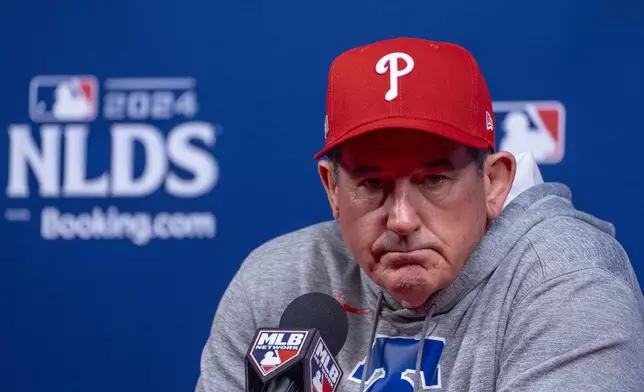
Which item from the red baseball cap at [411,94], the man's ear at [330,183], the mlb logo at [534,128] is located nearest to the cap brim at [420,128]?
the red baseball cap at [411,94]

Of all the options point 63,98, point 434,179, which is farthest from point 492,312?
point 63,98

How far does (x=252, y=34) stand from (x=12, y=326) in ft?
3.06

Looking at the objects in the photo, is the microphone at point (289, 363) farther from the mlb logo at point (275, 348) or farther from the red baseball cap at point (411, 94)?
the red baseball cap at point (411, 94)

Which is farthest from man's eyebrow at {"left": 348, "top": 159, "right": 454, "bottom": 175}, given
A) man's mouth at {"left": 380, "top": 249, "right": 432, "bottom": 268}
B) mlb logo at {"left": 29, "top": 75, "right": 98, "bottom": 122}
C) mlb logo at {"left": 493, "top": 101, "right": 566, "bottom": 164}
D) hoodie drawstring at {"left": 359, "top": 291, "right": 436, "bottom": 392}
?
mlb logo at {"left": 29, "top": 75, "right": 98, "bottom": 122}

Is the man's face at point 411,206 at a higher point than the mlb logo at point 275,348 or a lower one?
higher

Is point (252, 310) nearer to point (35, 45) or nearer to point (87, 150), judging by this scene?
point (87, 150)

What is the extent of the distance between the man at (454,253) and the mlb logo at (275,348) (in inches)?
8.4

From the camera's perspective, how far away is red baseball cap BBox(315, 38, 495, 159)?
110 centimetres

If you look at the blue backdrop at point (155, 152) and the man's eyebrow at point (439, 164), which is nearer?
the man's eyebrow at point (439, 164)

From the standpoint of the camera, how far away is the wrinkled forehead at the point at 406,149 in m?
1.11

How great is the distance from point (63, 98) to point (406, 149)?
4.11 feet

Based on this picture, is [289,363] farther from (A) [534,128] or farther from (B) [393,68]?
(A) [534,128]

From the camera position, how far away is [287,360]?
92cm

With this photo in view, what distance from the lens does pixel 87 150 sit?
2.10m
